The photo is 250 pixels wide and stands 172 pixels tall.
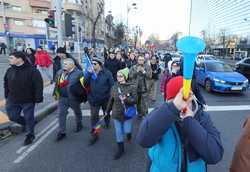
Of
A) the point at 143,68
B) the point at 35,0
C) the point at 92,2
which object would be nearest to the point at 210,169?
the point at 143,68

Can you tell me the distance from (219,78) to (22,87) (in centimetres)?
834

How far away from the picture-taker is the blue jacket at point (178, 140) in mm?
1424

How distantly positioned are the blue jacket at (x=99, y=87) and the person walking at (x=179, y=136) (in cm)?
331

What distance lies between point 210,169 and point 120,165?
145 centimetres

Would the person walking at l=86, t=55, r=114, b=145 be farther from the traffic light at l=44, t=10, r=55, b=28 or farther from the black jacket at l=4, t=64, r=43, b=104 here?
the traffic light at l=44, t=10, r=55, b=28

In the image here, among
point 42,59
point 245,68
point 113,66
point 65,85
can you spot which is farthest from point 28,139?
point 245,68

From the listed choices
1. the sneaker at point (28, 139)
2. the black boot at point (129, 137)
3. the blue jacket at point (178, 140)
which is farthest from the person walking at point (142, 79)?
the blue jacket at point (178, 140)

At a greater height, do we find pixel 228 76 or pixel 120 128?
pixel 228 76

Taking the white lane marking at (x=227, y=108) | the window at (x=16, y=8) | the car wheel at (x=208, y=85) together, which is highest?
the window at (x=16, y=8)

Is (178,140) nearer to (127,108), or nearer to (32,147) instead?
(127,108)

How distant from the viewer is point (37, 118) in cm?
636

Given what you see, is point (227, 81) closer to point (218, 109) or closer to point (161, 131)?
point (218, 109)

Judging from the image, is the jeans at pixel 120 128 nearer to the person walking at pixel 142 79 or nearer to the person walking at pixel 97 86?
the person walking at pixel 97 86

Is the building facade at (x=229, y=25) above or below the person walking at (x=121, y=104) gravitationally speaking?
above
